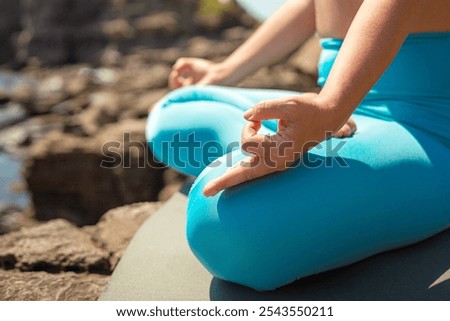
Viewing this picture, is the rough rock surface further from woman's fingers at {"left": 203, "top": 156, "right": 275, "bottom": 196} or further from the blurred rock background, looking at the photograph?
woman's fingers at {"left": 203, "top": 156, "right": 275, "bottom": 196}

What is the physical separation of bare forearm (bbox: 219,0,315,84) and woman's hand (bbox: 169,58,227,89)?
0.02 meters

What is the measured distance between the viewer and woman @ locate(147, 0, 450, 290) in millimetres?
833

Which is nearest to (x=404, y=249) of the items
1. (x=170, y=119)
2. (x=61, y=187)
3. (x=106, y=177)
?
(x=170, y=119)

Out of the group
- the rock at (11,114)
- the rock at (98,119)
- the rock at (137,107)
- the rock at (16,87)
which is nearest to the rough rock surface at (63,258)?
the rock at (98,119)

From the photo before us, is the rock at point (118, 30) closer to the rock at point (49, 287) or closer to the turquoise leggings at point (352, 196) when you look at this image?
the rock at point (49, 287)

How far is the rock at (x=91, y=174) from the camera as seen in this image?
3.50m

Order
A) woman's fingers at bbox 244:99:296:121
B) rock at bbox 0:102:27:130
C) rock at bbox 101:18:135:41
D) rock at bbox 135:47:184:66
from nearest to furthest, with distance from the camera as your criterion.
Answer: woman's fingers at bbox 244:99:296:121, rock at bbox 0:102:27:130, rock at bbox 135:47:184:66, rock at bbox 101:18:135:41

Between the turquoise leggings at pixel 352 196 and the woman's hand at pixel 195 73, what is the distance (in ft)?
Result: 1.28

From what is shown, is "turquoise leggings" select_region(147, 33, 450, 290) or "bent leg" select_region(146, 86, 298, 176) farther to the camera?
"bent leg" select_region(146, 86, 298, 176)

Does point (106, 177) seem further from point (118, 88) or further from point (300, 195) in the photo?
point (118, 88)

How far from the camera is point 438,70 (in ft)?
3.27

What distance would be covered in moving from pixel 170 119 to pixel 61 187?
308cm

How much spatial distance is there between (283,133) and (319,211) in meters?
0.13

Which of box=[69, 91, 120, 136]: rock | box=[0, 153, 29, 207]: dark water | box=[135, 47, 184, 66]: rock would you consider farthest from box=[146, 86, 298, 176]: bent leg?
box=[135, 47, 184, 66]: rock
